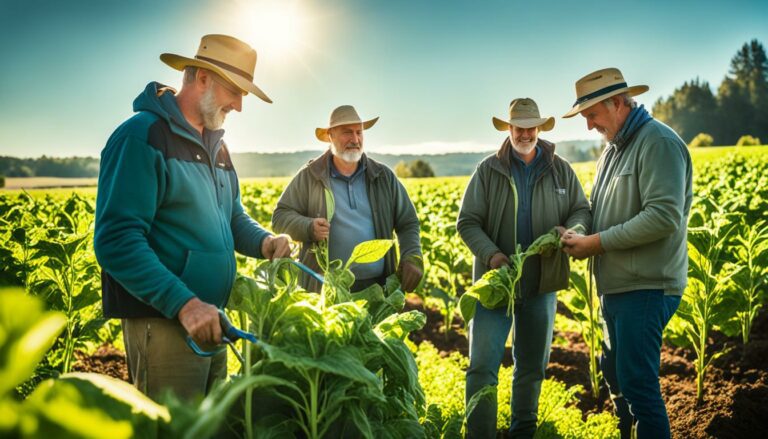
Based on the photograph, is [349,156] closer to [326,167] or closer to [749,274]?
[326,167]

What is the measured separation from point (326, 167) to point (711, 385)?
13.1ft

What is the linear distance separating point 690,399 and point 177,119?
15.6 feet

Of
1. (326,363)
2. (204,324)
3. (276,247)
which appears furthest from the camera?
(276,247)

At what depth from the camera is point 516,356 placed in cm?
405

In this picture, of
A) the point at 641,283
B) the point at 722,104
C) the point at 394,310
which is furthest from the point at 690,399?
the point at 722,104

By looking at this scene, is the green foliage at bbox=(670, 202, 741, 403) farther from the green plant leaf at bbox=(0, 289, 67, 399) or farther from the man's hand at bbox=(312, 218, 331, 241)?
the green plant leaf at bbox=(0, 289, 67, 399)

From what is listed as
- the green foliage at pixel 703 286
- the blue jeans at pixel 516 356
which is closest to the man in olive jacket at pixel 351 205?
the blue jeans at pixel 516 356

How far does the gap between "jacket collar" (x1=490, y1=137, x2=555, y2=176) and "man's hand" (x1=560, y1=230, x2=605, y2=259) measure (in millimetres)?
695

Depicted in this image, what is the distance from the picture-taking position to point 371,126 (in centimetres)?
464

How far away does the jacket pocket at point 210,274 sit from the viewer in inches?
94.9

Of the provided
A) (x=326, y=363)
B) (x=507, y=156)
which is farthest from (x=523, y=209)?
(x=326, y=363)

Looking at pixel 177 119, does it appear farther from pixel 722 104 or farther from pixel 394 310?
pixel 722 104

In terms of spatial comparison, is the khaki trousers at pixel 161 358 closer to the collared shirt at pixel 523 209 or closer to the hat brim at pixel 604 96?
the collared shirt at pixel 523 209

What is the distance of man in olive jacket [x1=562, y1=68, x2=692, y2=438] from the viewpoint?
3.19m
